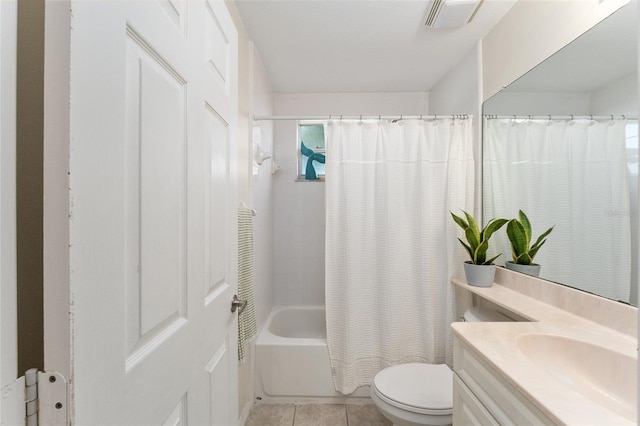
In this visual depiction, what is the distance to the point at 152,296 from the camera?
22.5 inches

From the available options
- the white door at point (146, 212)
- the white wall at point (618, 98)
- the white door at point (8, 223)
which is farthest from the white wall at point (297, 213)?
the white door at point (8, 223)

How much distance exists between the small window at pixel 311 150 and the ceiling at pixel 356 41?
0.44 m

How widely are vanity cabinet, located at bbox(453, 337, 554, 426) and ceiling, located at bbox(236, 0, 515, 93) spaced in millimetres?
1631

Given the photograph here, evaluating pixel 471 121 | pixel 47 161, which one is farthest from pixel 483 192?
pixel 47 161

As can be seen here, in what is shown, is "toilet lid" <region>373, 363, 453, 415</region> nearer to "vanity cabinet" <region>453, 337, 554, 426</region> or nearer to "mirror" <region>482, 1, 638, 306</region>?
"vanity cabinet" <region>453, 337, 554, 426</region>

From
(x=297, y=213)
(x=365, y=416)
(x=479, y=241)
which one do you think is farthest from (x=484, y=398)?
(x=297, y=213)

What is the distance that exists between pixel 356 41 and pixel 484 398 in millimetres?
1903

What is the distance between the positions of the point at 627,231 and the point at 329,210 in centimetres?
137

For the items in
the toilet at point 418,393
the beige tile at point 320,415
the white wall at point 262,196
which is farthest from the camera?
the white wall at point 262,196

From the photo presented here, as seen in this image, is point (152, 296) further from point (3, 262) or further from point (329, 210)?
point (329, 210)

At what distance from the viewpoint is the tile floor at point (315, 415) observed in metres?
1.81

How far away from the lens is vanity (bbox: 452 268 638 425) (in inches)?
26.9

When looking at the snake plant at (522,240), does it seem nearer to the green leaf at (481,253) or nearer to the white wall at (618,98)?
the green leaf at (481,253)

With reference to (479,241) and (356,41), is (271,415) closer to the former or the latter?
(479,241)
